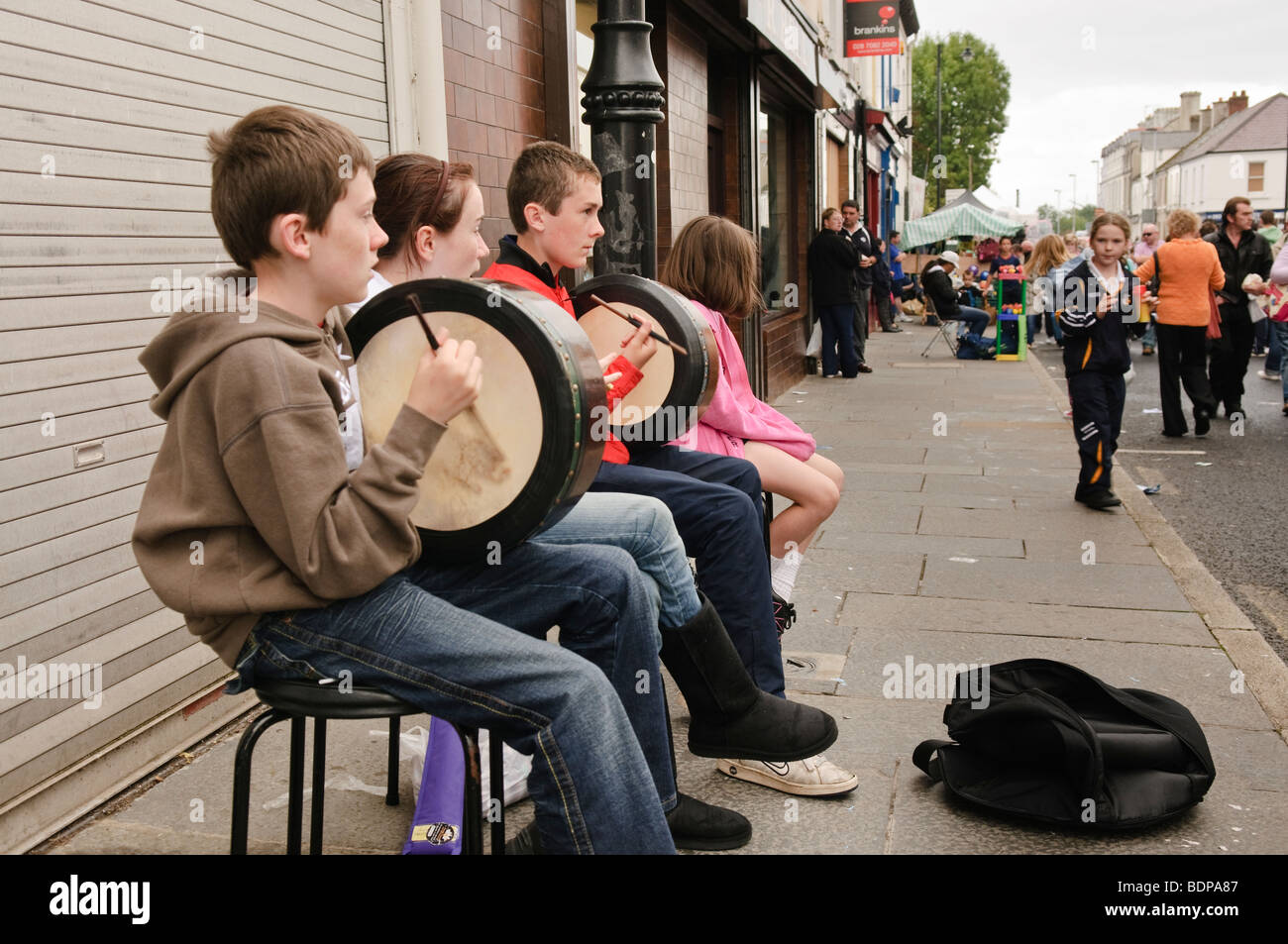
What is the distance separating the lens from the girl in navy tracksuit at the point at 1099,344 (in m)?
7.12

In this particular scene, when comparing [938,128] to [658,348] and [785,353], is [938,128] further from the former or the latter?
[658,348]

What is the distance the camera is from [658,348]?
345cm

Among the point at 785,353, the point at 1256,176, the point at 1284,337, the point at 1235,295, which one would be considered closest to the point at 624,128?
the point at 1235,295

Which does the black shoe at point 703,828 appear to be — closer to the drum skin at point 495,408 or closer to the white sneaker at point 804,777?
the white sneaker at point 804,777

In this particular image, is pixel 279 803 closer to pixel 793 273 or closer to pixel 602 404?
pixel 602 404

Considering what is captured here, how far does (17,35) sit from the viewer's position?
9.71 feet

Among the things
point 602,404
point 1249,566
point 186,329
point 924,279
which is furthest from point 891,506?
point 924,279

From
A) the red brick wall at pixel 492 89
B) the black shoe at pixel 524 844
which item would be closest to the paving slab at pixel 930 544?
the red brick wall at pixel 492 89

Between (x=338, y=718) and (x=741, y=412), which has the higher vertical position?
(x=741, y=412)

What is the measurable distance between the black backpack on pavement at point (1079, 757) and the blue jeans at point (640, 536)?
920 millimetres

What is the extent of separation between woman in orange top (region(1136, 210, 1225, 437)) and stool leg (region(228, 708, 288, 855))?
9.25 metres

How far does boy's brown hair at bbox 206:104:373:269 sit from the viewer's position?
2070 millimetres

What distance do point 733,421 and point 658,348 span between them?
69 cm

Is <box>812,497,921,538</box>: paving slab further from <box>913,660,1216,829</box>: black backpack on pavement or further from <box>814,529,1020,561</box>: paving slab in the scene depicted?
<box>913,660,1216,829</box>: black backpack on pavement
